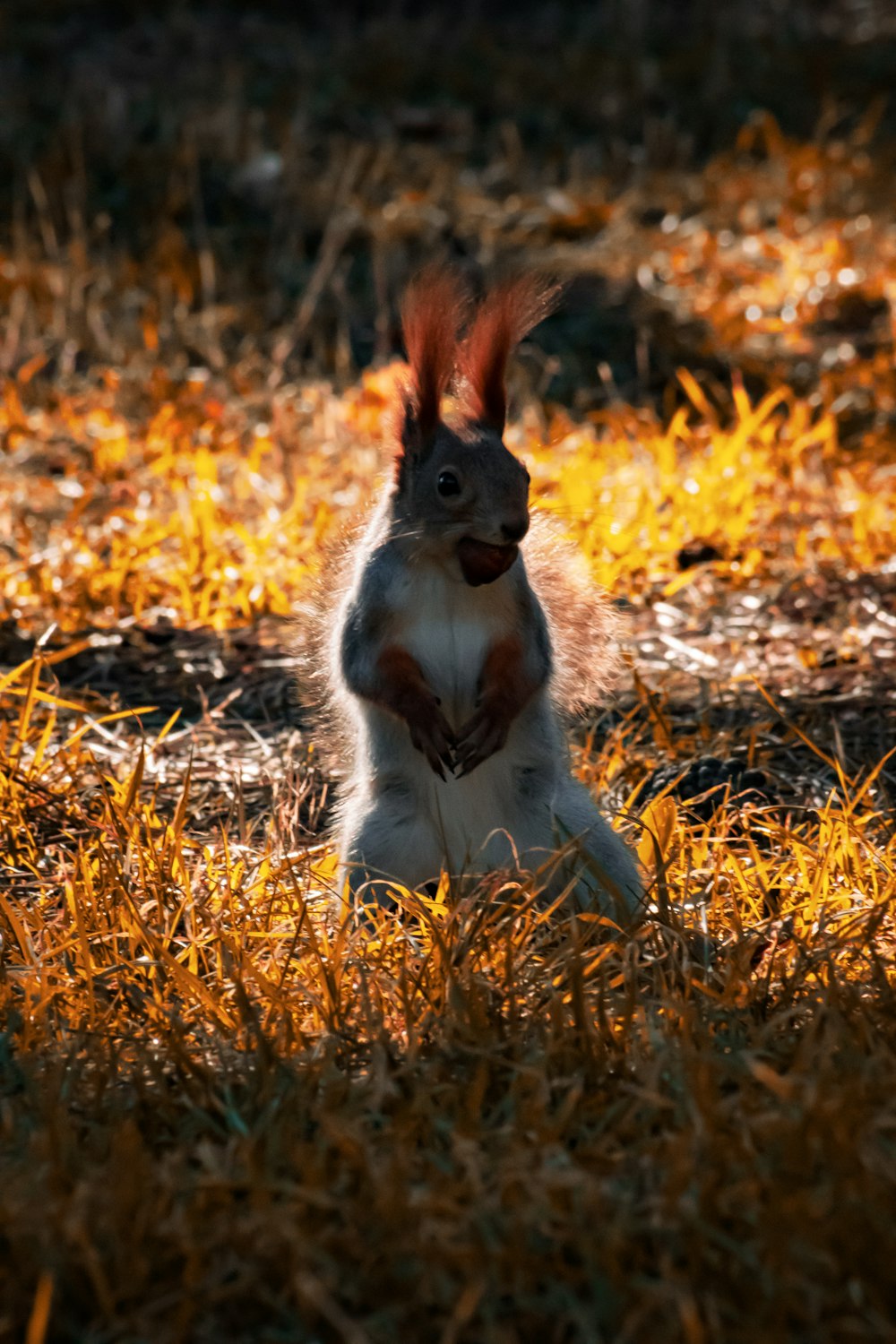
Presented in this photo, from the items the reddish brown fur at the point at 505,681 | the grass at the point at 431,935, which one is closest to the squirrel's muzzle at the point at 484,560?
the reddish brown fur at the point at 505,681

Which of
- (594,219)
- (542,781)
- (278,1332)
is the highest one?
(594,219)

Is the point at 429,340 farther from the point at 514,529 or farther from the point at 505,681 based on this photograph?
the point at 505,681

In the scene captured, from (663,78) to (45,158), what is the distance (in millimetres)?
3408

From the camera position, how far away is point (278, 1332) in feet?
5.53

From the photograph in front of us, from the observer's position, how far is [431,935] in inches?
97.7

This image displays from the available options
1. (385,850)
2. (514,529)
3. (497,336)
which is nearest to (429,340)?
(497,336)

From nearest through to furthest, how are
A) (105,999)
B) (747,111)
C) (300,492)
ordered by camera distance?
1. (105,999)
2. (300,492)
3. (747,111)

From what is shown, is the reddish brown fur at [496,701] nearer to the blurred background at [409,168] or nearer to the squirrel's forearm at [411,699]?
the squirrel's forearm at [411,699]

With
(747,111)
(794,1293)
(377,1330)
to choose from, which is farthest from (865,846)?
(747,111)

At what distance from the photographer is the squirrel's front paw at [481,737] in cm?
267

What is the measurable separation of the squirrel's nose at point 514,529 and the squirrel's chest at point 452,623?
14 centimetres

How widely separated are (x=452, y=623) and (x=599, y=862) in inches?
18.0

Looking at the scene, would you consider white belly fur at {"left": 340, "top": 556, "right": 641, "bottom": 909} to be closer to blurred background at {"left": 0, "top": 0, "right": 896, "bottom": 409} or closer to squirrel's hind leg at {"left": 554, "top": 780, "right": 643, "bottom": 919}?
squirrel's hind leg at {"left": 554, "top": 780, "right": 643, "bottom": 919}

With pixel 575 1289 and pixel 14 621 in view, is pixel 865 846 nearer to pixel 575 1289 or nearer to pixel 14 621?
pixel 575 1289
